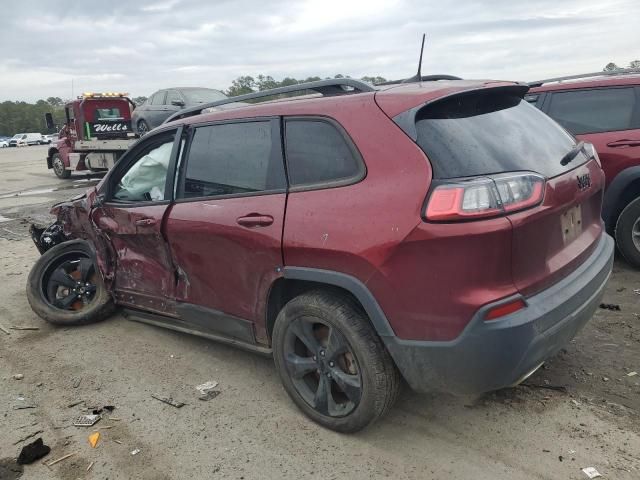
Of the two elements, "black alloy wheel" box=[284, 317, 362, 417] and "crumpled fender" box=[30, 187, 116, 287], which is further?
"crumpled fender" box=[30, 187, 116, 287]

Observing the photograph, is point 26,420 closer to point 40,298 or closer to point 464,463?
point 40,298

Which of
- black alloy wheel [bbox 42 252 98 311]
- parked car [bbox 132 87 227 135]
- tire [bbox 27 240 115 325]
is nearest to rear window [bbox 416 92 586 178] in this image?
tire [bbox 27 240 115 325]

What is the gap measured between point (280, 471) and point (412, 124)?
1.81m

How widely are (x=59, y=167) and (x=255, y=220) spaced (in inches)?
670

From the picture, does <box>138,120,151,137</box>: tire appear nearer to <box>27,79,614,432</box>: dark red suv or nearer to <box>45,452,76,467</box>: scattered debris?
<box>27,79,614,432</box>: dark red suv

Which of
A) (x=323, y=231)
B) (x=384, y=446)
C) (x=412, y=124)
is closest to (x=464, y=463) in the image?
(x=384, y=446)

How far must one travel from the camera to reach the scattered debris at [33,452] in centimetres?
285

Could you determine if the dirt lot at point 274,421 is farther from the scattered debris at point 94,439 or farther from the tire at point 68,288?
the tire at point 68,288

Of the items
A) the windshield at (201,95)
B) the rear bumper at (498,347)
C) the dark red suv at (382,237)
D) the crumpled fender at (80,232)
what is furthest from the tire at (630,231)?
the windshield at (201,95)

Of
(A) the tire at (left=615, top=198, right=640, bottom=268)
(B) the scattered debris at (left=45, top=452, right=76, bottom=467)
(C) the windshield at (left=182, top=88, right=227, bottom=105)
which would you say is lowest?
(B) the scattered debris at (left=45, top=452, right=76, bottom=467)

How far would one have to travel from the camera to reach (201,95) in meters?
15.9

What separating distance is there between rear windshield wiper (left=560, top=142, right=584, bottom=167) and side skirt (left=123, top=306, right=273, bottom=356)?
6.42 feet

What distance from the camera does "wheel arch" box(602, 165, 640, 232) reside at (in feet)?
16.6

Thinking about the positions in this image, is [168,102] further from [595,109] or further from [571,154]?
[571,154]
